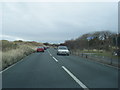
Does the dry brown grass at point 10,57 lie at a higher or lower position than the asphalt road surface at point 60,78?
higher

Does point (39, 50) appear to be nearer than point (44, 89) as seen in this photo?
No

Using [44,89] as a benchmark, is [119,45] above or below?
above

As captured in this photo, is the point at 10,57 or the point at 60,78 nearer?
the point at 60,78

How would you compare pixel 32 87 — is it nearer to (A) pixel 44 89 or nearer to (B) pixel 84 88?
(A) pixel 44 89

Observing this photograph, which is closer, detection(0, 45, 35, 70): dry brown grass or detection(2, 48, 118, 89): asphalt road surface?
detection(2, 48, 118, 89): asphalt road surface

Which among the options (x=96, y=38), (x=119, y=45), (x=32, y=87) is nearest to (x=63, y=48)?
(x=119, y=45)

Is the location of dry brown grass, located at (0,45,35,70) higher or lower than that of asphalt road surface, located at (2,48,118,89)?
higher

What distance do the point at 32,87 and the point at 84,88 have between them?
219cm

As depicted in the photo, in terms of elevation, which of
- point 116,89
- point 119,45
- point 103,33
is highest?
point 103,33

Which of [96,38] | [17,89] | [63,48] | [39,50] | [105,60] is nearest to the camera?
[17,89]

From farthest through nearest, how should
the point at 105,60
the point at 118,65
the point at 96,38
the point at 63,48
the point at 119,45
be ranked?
the point at 96,38, the point at 63,48, the point at 119,45, the point at 105,60, the point at 118,65

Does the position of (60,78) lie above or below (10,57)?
below

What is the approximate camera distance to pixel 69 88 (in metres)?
7.12

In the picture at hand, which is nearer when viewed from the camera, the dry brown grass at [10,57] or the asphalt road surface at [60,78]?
the asphalt road surface at [60,78]
